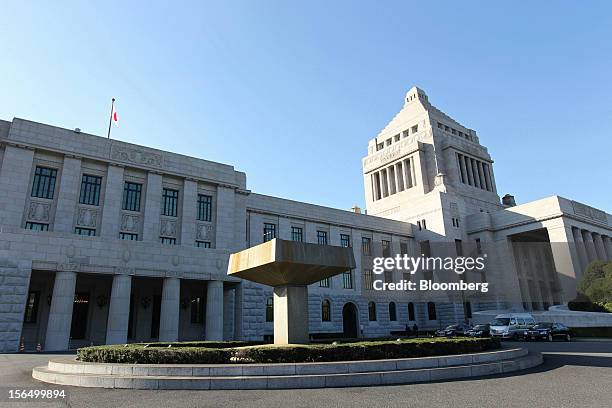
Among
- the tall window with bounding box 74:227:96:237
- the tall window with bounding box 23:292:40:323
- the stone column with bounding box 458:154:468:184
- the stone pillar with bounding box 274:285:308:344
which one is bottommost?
the stone pillar with bounding box 274:285:308:344

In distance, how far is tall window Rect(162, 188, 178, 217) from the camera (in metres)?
34.0

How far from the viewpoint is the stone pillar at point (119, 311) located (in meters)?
27.5

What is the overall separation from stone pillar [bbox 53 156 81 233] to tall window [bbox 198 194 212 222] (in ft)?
31.4

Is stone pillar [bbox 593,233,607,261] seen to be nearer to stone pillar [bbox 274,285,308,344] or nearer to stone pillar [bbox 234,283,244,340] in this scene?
stone pillar [bbox 234,283,244,340]

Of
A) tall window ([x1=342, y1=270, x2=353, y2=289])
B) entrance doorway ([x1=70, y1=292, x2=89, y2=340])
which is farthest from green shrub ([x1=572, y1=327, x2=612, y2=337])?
entrance doorway ([x1=70, y1=292, x2=89, y2=340])

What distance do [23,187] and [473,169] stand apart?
2638 inches

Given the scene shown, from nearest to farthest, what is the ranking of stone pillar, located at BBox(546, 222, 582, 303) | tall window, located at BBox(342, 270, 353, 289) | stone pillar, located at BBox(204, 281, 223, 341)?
stone pillar, located at BBox(204, 281, 223, 341), tall window, located at BBox(342, 270, 353, 289), stone pillar, located at BBox(546, 222, 582, 303)

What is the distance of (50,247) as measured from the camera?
1062 inches

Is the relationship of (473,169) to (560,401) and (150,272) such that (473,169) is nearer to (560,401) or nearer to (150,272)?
(150,272)

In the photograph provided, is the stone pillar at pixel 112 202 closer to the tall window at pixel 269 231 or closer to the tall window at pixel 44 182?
the tall window at pixel 44 182

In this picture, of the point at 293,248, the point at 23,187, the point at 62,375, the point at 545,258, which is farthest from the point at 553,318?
the point at 23,187

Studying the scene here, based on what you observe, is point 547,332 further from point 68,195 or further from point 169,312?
point 68,195

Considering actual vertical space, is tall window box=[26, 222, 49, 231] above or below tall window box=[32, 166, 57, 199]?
below

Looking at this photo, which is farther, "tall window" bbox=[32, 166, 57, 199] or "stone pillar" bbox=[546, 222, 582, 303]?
"stone pillar" bbox=[546, 222, 582, 303]
